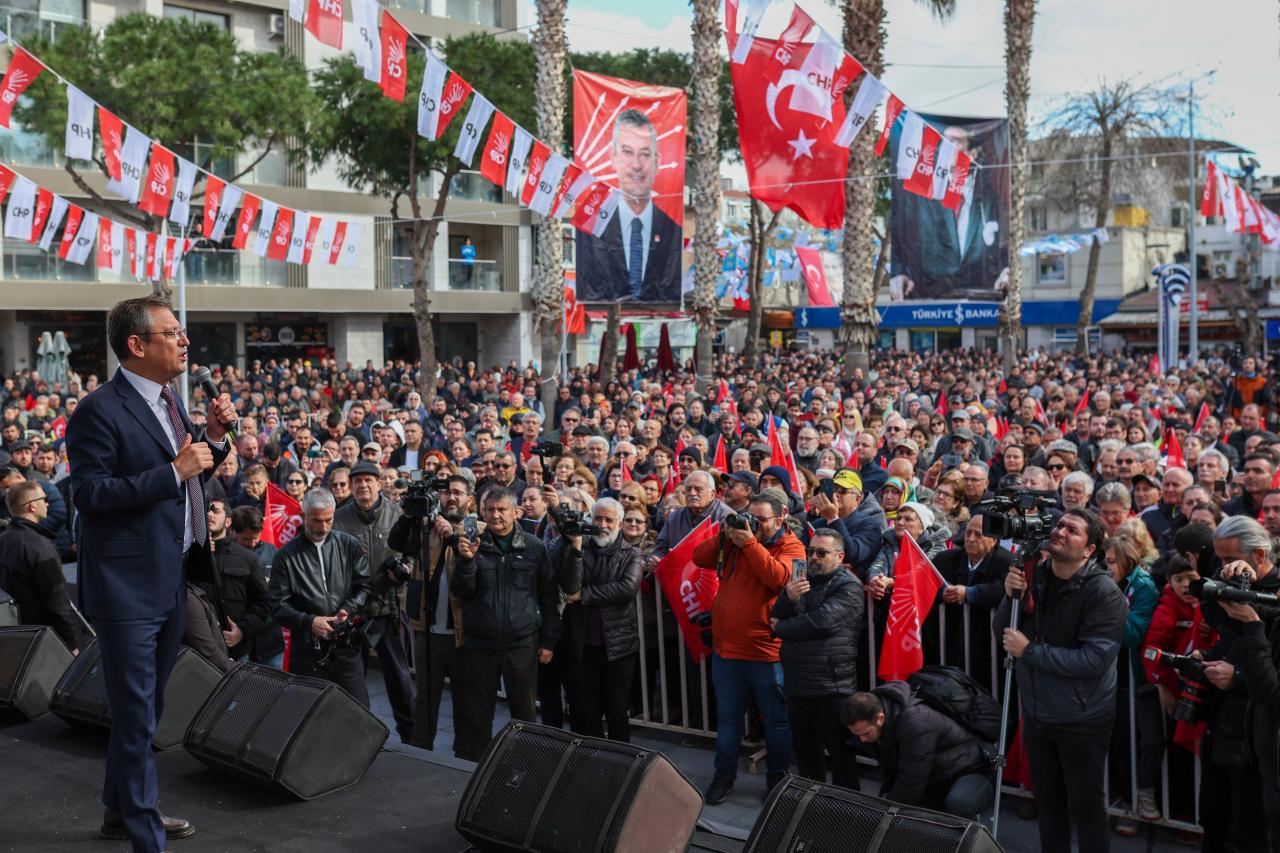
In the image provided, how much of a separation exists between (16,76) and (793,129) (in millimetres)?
8682

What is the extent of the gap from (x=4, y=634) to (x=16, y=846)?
2154mm

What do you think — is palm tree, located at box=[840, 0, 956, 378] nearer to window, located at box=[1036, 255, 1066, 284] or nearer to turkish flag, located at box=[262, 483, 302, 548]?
turkish flag, located at box=[262, 483, 302, 548]

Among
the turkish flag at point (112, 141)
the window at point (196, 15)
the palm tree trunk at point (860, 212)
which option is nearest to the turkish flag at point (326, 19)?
the turkish flag at point (112, 141)

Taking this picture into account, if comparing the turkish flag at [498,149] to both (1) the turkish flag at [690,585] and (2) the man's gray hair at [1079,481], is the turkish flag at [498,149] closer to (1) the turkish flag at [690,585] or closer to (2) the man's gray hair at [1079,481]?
(1) the turkish flag at [690,585]

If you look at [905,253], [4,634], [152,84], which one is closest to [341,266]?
[152,84]

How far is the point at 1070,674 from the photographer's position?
5066 millimetres

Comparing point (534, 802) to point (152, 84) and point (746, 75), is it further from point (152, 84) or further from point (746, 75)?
point (152, 84)

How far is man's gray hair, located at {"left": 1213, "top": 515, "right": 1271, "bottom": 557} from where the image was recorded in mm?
5129

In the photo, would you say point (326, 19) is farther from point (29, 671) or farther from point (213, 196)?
point (29, 671)

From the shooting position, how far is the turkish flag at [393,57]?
1266 centimetres

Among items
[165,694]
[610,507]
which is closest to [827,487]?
[610,507]

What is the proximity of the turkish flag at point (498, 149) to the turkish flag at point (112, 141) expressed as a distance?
4.30 meters

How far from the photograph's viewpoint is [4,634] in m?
5.96

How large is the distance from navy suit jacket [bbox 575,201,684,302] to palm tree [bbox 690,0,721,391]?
3.10 feet
